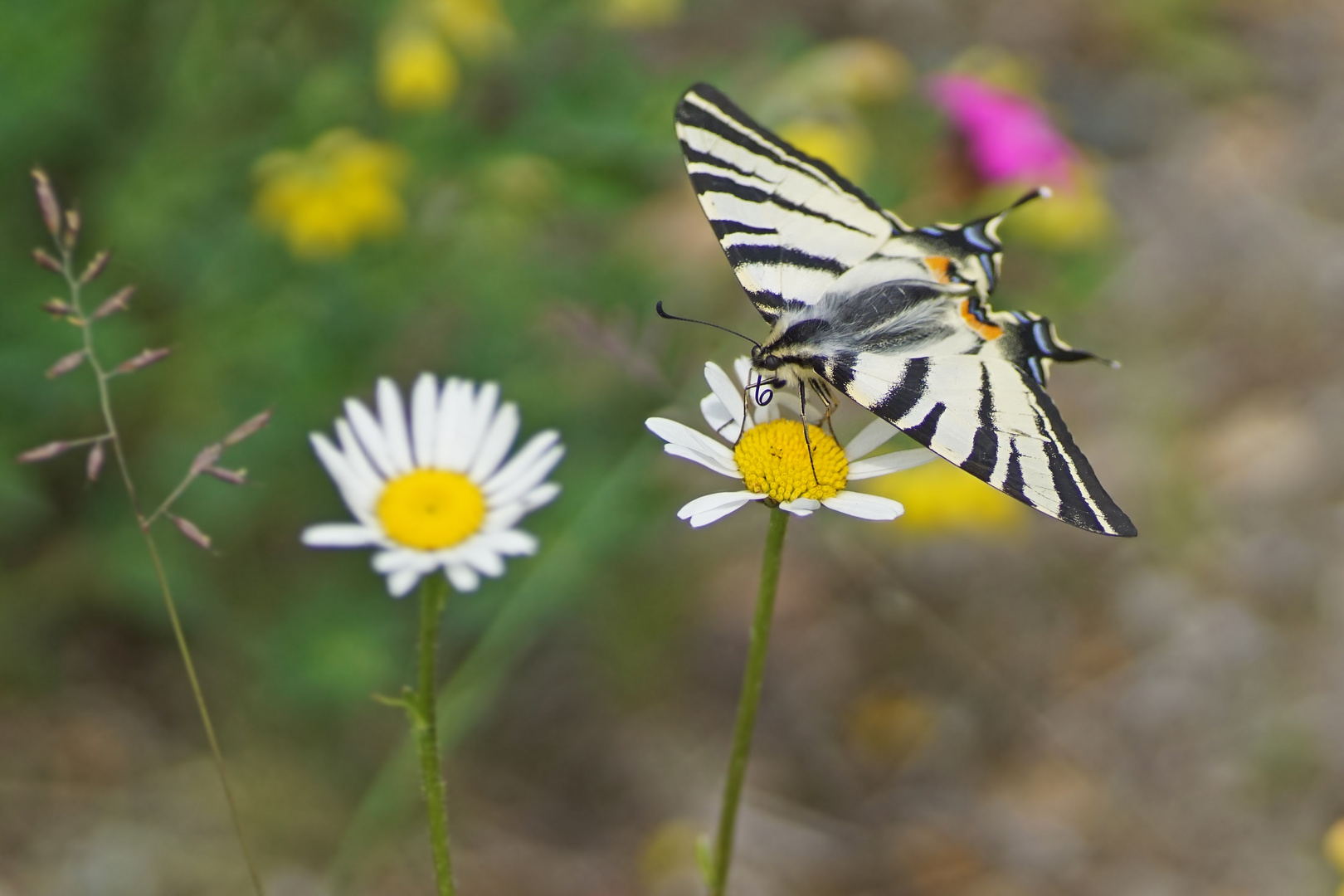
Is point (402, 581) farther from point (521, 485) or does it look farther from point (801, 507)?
point (801, 507)

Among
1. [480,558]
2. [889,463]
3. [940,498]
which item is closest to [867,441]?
[889,463]

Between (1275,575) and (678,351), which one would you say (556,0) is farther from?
(1275,575)

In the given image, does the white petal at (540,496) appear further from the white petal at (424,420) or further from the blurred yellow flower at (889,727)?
the blurred yellow flower at (889,727)

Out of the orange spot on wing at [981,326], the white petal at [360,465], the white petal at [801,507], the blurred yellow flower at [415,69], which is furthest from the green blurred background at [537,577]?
the white petal at [801,507]

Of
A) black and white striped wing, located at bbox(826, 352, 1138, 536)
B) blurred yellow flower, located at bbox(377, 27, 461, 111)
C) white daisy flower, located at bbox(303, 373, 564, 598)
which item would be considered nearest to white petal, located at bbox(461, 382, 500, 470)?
white daisy flower, located at bbox(303, 373, 564, 598)

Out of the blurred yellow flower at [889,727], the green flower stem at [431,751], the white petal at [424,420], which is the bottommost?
the green flower stem at [431,751]

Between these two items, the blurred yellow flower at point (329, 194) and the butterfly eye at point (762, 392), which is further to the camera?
the blurred yellow flower at point (329, 194)
